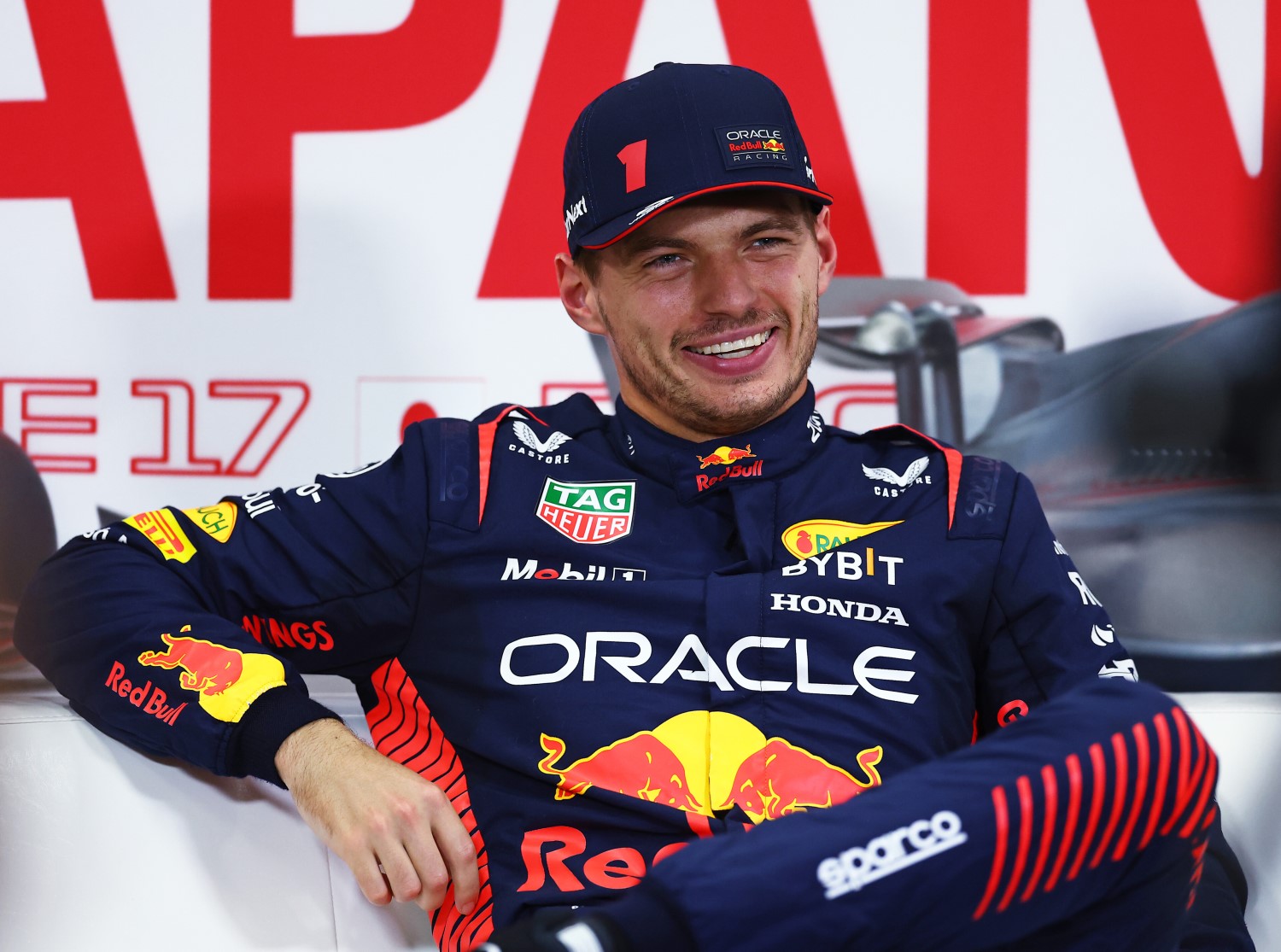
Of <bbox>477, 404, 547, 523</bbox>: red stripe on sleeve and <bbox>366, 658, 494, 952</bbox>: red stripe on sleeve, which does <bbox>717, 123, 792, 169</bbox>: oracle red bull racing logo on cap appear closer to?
<bbox>477, 404, 547, 523</bbox>: red stripe on sleeve

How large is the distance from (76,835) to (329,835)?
1.12ft

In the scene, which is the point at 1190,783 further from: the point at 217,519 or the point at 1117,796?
the point at 217,519

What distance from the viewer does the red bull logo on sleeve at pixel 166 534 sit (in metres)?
1.34

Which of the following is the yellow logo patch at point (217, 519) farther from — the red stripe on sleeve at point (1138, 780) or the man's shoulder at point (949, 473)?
the red stripe on sleeve at point (1138, 780)

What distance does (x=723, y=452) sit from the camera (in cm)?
138

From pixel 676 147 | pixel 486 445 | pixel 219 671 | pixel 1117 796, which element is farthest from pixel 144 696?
pixel 1117 796

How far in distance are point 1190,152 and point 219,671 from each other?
1.52m

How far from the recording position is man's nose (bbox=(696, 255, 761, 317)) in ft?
4.50

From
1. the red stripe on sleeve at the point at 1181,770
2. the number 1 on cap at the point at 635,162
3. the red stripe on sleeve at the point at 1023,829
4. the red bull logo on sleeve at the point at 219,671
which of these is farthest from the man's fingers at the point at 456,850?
the number 1 on cap at the point at 635,162

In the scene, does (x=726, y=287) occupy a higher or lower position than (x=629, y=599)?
higher

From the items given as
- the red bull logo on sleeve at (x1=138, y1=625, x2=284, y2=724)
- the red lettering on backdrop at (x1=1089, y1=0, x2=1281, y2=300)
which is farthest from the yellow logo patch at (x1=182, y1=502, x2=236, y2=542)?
the red lettering on backdrop at (x1=1089, y1=0, x2=1281, y2=300)

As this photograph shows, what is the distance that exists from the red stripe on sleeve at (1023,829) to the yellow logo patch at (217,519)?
2.90ft

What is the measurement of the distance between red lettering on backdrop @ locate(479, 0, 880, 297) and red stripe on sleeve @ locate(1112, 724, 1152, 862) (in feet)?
3.69

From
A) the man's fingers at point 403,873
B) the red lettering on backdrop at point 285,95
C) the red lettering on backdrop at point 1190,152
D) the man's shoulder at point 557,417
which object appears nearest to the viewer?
the man's fingers at point 403,873
